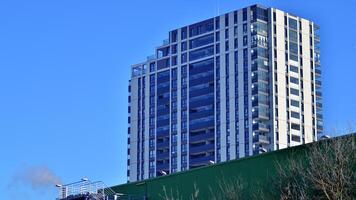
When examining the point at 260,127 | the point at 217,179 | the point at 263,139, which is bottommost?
the point at 217,179

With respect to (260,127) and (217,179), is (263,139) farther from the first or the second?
(217,179)

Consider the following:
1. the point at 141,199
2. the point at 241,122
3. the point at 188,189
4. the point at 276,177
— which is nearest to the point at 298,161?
the point at 276,177

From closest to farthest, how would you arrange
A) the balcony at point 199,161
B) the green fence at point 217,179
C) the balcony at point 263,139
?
the green fence at point 217,179 < the balcony at point 263,139 < the balcony at point 199,161

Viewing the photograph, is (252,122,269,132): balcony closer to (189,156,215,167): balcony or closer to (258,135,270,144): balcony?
(258,135,270,144): balcony

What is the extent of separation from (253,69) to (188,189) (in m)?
140

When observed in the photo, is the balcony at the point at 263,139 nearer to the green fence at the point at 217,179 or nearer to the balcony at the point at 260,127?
the balcony at the point at 260,127

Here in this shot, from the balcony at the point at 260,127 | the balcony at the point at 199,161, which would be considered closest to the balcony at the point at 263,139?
the balcony at the point at 260,127

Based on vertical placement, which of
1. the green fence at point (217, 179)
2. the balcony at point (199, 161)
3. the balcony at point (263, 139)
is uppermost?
the balcony at point (263, 139)

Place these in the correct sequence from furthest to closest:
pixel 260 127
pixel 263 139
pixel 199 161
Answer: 1. pixel 199 161
2. pixel 263 139
3. pixel 260 127

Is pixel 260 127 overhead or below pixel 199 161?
overhead

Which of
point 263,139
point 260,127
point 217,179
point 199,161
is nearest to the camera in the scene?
point 217,179

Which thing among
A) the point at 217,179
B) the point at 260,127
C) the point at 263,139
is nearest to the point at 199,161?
the point at 263,139

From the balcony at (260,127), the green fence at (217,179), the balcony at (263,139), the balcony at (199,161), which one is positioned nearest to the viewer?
the green fence at (217,179)

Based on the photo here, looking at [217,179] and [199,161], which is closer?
[217,179]
